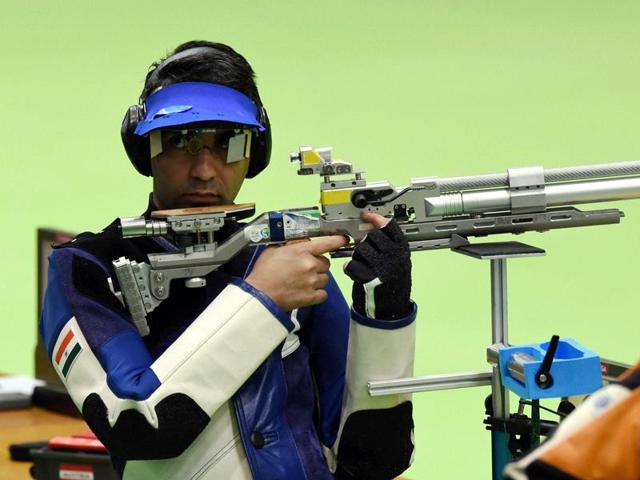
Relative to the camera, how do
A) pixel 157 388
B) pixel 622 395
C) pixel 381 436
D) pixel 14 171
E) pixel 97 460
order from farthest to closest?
pixel 14 171, pixel 97 460, pixel 381 436, pixel 157 388, pixel 622 395

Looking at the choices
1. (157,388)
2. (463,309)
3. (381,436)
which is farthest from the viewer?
(463,309)

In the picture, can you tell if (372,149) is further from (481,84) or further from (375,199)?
(375,199)

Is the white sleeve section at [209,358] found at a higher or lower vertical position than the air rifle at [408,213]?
lower

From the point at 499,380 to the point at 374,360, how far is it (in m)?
0.19

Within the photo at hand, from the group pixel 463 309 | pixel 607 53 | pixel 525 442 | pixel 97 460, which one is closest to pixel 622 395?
pixel 525 442

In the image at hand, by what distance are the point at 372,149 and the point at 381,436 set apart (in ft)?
8.07

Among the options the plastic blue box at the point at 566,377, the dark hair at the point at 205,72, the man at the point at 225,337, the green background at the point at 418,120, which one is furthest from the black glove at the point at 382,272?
the green background at the point at 418,120

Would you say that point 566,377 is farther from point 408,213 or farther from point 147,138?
point 147,138

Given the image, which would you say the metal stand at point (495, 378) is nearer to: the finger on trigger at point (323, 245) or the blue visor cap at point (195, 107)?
the finger on trigger at point (323, 245)

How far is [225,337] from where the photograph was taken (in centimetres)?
199

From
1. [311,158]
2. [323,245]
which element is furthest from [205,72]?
[323,245]

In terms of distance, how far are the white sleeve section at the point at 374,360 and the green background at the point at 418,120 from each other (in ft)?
5.65

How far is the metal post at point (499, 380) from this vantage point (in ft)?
6.73

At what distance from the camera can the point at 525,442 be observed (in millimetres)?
2033
